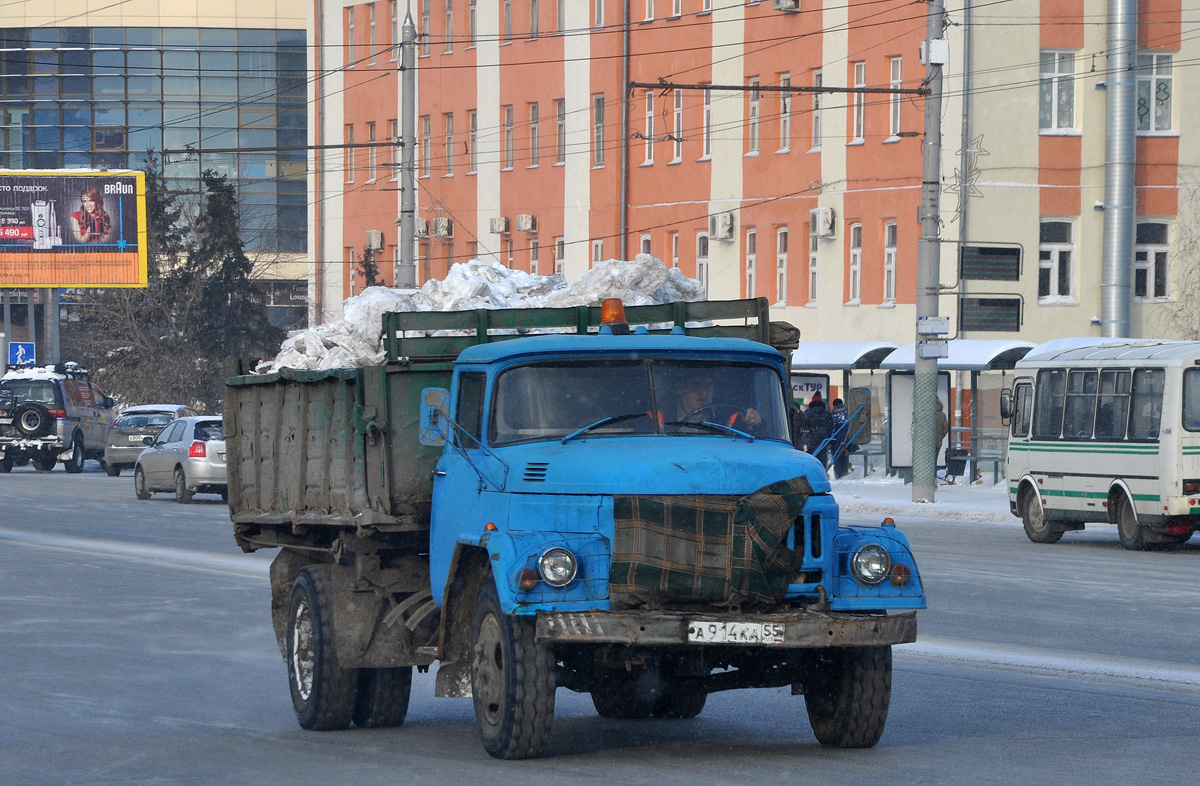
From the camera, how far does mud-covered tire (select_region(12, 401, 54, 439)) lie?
1923 inches

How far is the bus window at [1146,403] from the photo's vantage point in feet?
83.8

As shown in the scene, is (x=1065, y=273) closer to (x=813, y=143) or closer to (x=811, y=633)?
(x=813, y=143)

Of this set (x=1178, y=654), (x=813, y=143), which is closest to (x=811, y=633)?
(x=1178, y=654)

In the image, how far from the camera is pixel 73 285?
64.8m

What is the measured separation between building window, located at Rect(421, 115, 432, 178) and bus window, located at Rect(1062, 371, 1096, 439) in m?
40.7

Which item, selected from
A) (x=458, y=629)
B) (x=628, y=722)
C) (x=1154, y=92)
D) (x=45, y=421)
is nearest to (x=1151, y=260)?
(x=1154, y=92)

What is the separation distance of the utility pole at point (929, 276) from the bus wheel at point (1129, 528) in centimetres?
712

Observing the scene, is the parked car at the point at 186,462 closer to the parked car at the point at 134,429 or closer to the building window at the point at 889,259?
the parked car at the point at 134,429

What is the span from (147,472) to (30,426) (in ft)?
46.0

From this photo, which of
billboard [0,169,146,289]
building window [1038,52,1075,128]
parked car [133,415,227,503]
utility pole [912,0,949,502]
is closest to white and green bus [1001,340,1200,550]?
utility pole [912,0,949,502]

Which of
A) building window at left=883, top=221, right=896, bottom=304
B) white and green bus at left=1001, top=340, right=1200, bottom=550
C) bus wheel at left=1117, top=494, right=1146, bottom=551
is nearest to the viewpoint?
white and green bus at left=1001, top=340, right=1200, bottom=550

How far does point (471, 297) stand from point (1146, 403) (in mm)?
8996

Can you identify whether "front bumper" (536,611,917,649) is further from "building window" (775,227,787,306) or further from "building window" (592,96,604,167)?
"building window" (592,96,604,167)

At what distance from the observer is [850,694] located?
30.8 feet
